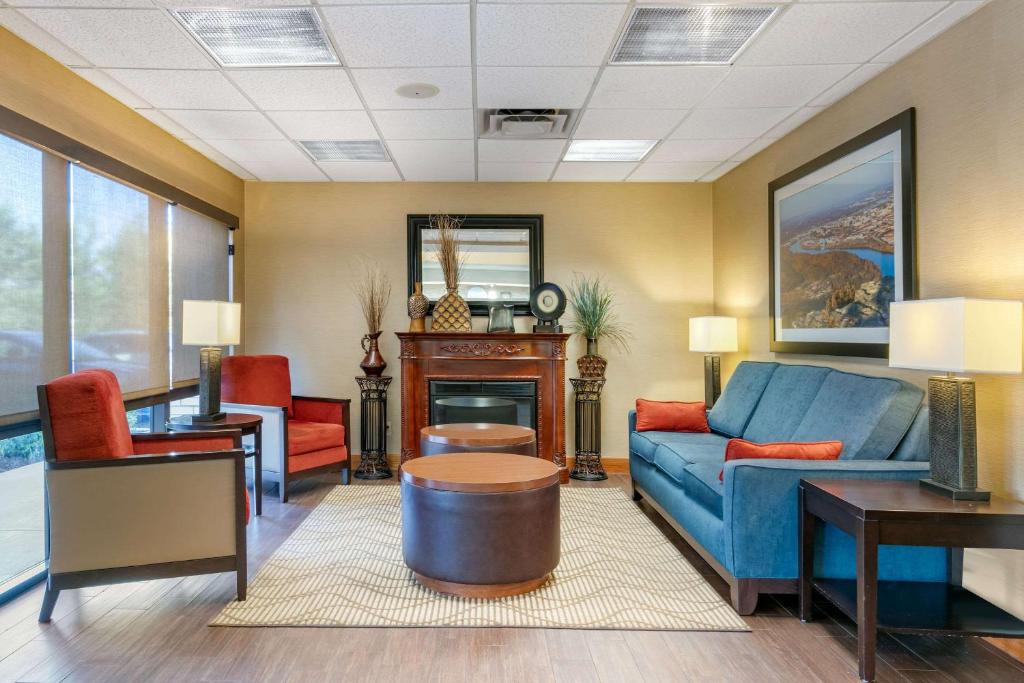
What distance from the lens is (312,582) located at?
267cm

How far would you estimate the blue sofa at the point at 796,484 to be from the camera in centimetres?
231

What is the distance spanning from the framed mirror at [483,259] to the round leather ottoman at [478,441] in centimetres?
158

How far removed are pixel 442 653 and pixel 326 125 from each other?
124 inches

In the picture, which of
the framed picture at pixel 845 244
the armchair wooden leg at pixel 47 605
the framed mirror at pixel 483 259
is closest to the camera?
the armchair wooden leg at pixel 47 605

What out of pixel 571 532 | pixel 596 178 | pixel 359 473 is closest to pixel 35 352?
pixel 359 473

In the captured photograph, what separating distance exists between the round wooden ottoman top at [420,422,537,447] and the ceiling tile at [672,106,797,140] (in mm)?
2246

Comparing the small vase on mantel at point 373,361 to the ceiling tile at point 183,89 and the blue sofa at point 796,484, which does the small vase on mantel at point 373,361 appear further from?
the blue sofa at point 796,484

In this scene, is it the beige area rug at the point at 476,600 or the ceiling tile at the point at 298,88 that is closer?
the beige area rug at the point at 476,600

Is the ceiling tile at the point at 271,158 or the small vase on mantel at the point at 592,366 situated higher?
the ceiling tile at the point at 271,158

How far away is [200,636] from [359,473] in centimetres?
254

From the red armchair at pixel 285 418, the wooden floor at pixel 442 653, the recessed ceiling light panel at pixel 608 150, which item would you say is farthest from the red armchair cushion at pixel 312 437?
the recessed ceiling light panel at pixel 608 150

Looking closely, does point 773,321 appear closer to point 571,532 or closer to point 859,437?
point 859,437

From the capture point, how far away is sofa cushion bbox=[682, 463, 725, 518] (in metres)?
2.58

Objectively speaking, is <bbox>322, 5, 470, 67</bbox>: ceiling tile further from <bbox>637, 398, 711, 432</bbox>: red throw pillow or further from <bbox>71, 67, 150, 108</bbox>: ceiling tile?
<bbox>637, 398, 711, 432</bbox>: red throw pillow
